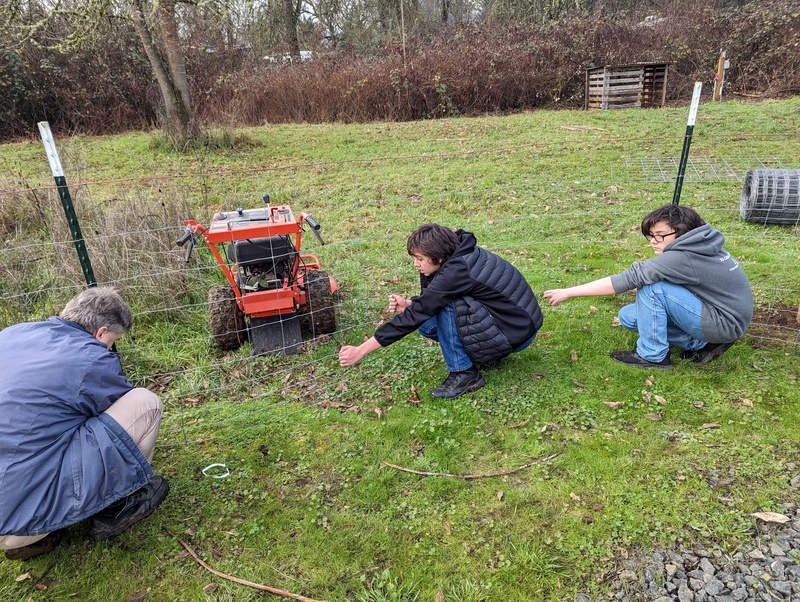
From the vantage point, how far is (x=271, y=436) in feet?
10.9

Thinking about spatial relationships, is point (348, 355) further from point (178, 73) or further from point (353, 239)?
point (178, 73)

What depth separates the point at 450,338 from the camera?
11.4 feet

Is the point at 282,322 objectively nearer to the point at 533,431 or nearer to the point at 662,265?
the point at 533,431

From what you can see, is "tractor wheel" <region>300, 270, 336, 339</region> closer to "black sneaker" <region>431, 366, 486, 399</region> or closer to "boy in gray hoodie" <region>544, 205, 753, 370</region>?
"black sneaker" <region>431, 366, 486, 399</region>

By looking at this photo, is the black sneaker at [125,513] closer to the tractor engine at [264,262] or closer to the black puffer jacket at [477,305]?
the black puffer jacket at [477,305]

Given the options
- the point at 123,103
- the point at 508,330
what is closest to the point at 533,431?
the point at 508,330

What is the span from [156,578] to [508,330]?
90.8 inches

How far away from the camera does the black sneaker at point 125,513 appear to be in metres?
2.60

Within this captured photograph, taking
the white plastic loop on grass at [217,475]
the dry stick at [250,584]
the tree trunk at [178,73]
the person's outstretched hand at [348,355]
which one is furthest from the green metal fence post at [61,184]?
the tree trunk at [178,73]

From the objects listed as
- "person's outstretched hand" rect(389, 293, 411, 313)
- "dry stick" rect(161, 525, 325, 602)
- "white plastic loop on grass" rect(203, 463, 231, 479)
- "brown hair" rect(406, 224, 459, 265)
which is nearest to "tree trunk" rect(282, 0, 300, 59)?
"person's outstretched hand" rect(389, 293, 411, 313)

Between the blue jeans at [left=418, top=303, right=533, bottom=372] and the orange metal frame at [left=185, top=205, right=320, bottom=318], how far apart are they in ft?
3.80

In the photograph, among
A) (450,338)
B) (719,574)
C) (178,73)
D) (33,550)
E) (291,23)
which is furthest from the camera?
(291,23)

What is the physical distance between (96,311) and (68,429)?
56cm

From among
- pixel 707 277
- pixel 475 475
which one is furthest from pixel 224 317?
pixel 707 277
